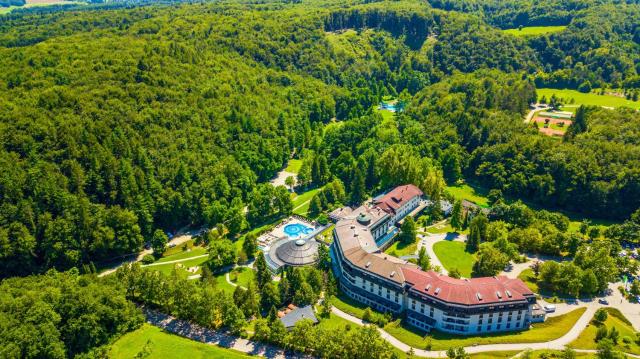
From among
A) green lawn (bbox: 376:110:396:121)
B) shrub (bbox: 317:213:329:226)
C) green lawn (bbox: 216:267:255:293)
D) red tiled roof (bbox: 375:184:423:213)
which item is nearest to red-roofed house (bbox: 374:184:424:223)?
red tiled roof (bbox: 375:184:423:213)

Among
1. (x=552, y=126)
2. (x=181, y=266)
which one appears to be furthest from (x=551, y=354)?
(x=552, y=126)

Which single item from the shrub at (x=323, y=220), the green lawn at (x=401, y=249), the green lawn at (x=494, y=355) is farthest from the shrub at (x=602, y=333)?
the shrub at (x=323, y=220)

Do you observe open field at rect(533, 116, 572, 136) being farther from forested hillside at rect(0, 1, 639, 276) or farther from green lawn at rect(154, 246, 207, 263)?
green lawn at rect(154, 246, 207, 263)

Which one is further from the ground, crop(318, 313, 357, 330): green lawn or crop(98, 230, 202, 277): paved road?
crop(318, 313, 357, 330): green lawn

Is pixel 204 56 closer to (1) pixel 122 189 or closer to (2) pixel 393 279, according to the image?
(1) pixel 122 189

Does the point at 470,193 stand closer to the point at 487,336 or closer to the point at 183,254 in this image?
the point at 487,336

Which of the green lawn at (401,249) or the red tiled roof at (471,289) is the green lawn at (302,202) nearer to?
the green lawn at (401,249)
